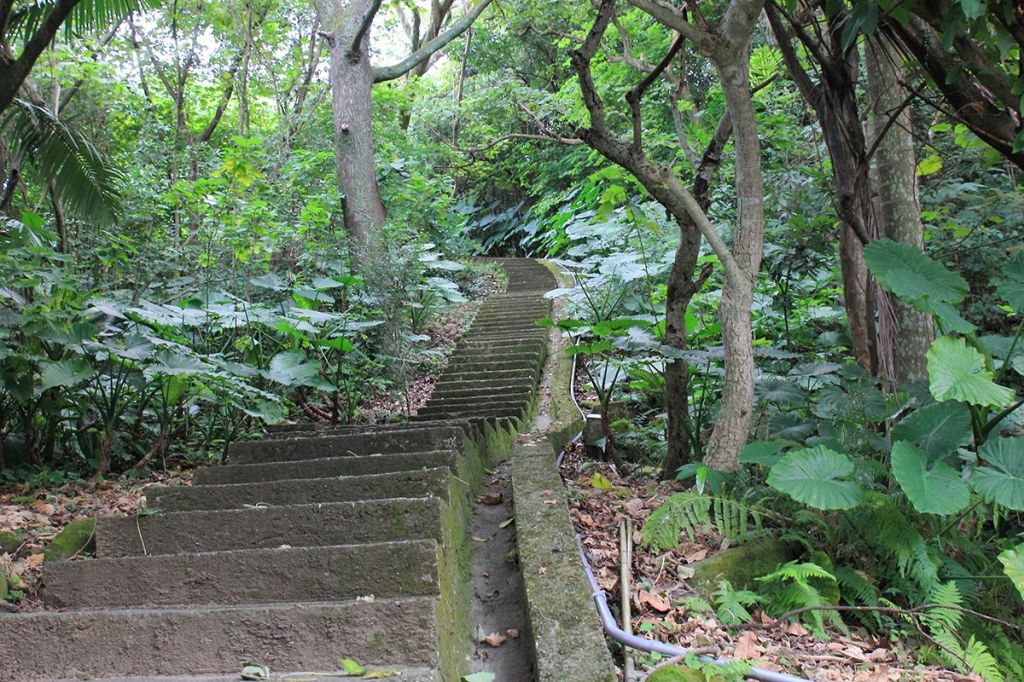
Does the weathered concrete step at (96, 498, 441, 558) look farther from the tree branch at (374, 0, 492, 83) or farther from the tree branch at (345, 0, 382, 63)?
the tree branch at (374, 0, 492, 83)

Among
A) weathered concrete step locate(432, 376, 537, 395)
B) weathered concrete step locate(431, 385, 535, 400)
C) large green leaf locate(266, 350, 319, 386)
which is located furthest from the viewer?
weathered concrete step locate(432, 376, 537, 395)

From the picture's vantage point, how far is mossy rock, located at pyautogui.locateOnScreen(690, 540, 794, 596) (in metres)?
2.77

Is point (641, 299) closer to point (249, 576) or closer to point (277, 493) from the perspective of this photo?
point (277, 493)

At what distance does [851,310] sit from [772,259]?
1721mm

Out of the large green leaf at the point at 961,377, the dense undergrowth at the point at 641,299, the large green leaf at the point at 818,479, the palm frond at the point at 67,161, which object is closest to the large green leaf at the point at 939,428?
the dense undergrowth at the point at 641,299

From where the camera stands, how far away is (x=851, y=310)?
4090 mm

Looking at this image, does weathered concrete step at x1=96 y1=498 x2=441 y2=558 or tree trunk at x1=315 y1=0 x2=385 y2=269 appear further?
tree trunk at x1=315 y1=0 x2=385 y2=269

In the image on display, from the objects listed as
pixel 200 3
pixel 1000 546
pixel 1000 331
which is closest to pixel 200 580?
pixel 1000 546

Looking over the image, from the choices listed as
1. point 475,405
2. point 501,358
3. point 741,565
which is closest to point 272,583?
point 741,565

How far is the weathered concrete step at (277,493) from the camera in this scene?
3.13 m

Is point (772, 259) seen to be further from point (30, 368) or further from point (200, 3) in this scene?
point (200, 3)

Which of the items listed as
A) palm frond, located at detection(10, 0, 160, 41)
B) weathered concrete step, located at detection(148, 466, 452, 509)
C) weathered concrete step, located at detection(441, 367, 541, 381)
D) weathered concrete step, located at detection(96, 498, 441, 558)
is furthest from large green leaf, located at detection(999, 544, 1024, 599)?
weathered concrete step, located at detection(441, 367, 541, 381)

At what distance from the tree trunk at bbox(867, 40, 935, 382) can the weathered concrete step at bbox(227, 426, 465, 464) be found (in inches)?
95.6

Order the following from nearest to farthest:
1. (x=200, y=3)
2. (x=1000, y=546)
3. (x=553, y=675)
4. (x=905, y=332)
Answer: (x=553, y=675) → (x=1000, y=546) → (x=905, y=332) → (x=200, y=3)
